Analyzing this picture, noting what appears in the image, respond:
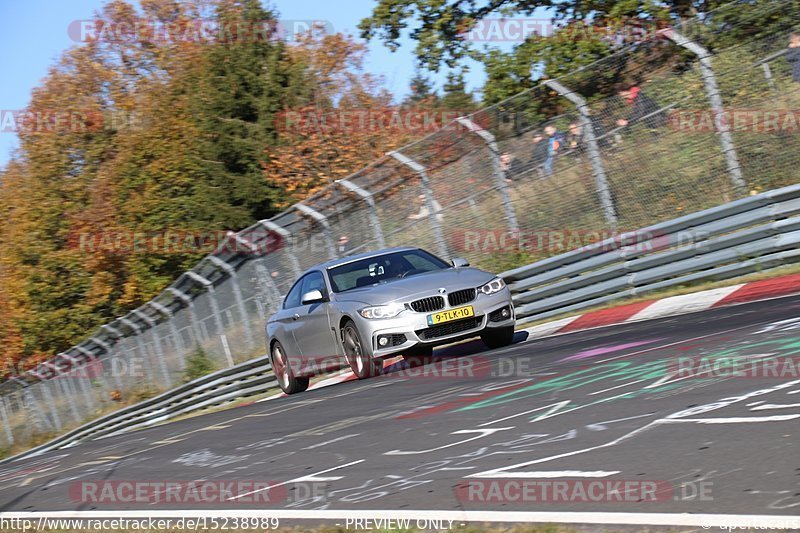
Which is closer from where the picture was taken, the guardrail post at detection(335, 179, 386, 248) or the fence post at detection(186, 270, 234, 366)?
the guardrail post at detection(335, 179, 386, 248)

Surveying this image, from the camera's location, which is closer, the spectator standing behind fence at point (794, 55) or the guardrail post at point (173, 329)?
the spectator standing behind fence at point (794, 55)

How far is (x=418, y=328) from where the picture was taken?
11.6 metres

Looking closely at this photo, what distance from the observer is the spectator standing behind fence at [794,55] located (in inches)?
485

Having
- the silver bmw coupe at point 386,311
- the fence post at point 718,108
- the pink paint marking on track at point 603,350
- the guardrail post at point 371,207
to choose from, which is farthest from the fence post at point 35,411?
the pink paint marking on track at point 603,350

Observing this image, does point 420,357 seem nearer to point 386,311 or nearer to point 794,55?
point 386,311

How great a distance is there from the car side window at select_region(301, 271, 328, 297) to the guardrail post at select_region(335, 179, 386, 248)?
3928 millimetres

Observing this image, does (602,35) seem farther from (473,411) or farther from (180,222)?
(180,222)

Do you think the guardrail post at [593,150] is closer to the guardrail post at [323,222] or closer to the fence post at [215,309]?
the guardrail post at [323,222]

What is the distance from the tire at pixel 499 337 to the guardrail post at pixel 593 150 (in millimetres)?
2847

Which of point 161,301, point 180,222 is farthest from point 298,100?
point 161,301

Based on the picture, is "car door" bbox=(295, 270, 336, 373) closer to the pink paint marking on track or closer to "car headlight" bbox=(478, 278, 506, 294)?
"car headlight" bbox=(478, 278, 506, 294)

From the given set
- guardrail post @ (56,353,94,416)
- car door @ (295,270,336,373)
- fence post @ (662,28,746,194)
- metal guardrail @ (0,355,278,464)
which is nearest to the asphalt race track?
car door @ (295,270,336,373)

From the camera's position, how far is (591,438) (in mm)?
5879

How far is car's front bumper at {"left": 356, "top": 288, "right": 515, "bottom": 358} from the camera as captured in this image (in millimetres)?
11633
